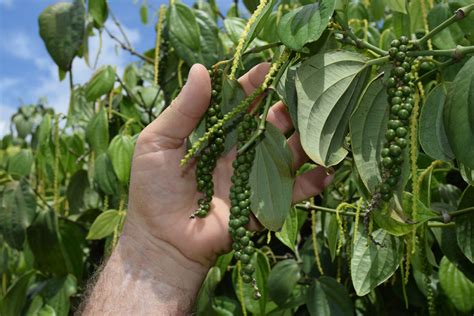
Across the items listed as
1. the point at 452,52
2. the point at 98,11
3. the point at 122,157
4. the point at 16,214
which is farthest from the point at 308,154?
the point at 16,214

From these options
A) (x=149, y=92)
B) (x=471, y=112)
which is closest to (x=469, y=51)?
(x=471, y=112)

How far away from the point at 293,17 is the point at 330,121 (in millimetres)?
107

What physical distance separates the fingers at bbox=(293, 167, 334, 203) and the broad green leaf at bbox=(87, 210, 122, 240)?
497 millimetres

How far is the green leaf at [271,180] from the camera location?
71 centimetres

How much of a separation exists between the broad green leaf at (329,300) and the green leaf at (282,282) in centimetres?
6

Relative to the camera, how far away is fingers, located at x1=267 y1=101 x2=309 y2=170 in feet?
2.77

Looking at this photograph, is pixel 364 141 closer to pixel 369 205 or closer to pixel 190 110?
pixel 369 205

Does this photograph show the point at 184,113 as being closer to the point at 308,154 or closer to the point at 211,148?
the point at 211,148

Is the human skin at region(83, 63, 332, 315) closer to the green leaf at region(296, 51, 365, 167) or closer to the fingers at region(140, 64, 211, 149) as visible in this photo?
the fingers at region(140, 64, 211, 149)

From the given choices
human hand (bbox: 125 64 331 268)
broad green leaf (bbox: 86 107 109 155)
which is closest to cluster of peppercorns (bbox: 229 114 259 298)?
human hand (bbox: 125 64 331 268)

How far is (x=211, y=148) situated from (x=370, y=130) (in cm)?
19

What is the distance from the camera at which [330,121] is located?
0.66 meters

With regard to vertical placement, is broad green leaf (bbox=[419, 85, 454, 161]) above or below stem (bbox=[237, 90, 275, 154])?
below

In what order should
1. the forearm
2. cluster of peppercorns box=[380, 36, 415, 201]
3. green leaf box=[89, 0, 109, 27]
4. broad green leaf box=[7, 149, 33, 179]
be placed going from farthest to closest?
broad green leaf box=[7, 149, 33, 179] → green leaf box=[89, 0, 109, 27] → the forearm → cluster of peppercorns box=[380, 36, 415, 201]
